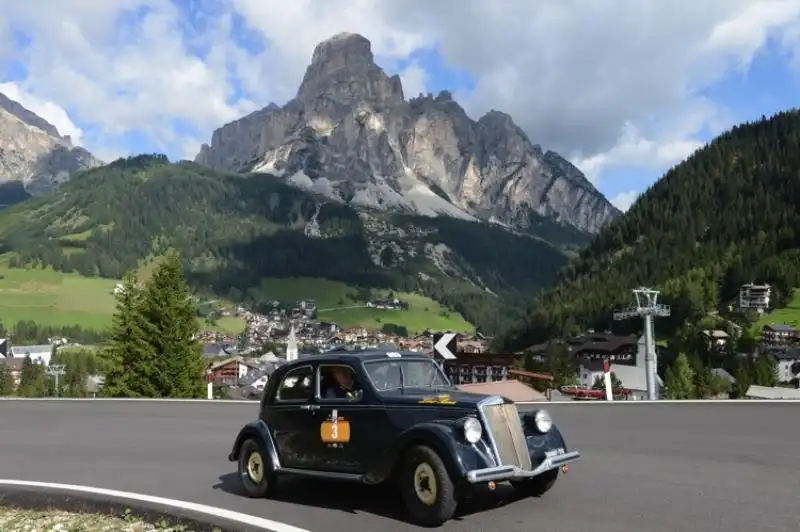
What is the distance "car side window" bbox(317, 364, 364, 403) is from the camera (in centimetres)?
934

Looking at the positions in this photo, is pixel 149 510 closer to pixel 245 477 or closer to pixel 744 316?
pixel 245 477

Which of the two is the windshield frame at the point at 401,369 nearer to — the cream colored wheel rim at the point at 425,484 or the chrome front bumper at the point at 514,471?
the cream colored wheel rim at the point at 425,484

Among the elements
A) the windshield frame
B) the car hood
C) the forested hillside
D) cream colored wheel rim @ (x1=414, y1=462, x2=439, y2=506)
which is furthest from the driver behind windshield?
the forested hillside

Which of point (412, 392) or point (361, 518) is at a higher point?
point (412, 392)

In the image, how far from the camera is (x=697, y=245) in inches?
7382

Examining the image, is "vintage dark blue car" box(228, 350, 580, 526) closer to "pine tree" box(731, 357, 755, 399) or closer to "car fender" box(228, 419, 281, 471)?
"car fender" box(228, 419, 281, 471)

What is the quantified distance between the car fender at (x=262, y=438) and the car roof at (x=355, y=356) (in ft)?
3.34

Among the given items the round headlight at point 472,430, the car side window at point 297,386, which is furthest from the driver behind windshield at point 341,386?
the round headlight at point 472,430

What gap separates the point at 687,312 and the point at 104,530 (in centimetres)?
14989

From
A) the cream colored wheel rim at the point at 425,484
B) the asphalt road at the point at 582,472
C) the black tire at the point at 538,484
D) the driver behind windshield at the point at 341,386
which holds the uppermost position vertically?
the driver behind windshield at the point at 341,386

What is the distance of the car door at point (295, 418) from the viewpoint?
382 inches

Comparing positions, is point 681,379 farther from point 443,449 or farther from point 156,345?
point 443,449

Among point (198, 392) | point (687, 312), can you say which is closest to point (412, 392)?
point (198, 392)

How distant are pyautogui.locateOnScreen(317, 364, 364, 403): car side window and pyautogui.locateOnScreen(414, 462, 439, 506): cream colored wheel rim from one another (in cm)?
140
